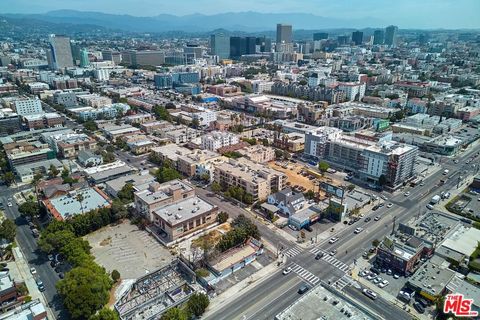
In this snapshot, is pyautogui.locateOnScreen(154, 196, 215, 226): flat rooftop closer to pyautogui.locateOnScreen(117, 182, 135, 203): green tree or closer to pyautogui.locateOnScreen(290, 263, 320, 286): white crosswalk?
pyautogui.locateOnScreen(117, 182, 135, 203): green tree

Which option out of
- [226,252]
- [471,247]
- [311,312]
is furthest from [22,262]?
[471,247]

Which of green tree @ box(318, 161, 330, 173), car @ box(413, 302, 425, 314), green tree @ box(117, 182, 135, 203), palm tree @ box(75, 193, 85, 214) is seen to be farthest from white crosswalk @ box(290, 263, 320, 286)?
palm tree @ box(75, 193, 85, 214)

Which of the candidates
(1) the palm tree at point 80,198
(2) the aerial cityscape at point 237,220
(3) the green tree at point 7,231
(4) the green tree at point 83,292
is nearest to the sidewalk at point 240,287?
(2) the aerial cityscape at point 237,220

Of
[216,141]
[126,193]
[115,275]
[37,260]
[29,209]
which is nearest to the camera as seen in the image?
[115,275]

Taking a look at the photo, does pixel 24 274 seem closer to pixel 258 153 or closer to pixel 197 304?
pixel 197 304

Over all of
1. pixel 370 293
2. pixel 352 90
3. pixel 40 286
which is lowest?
pixel 370 293

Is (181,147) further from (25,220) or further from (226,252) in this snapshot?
(226,252)

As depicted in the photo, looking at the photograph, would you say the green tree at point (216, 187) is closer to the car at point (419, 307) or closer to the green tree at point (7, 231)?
the green tree at point (7, 231)

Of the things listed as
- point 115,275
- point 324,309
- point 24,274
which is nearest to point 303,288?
point 324,309
